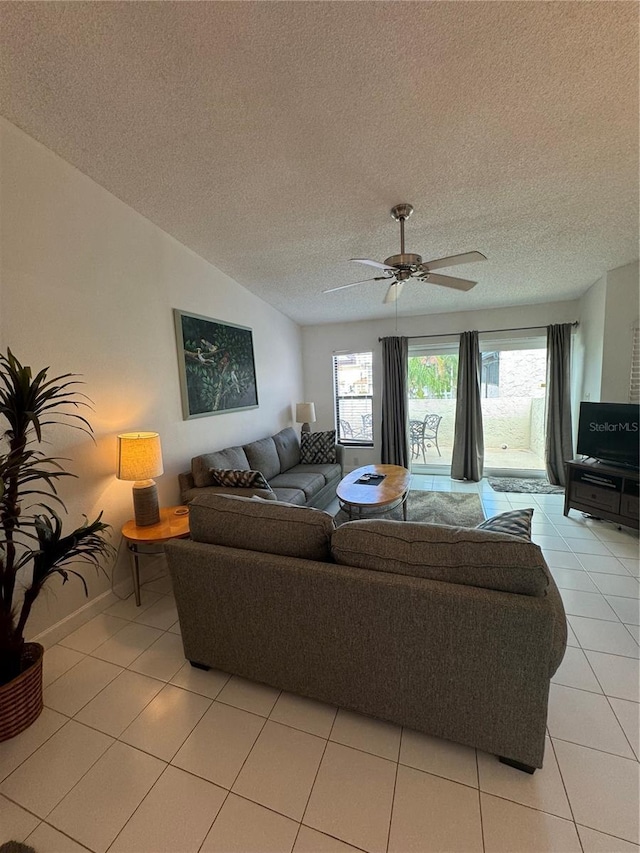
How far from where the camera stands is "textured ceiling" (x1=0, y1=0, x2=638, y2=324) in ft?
4.13

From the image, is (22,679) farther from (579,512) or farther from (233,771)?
(579,512)

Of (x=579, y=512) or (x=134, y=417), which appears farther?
(x=579, y=512)

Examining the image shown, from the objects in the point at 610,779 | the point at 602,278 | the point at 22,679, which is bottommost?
the point at 610,779

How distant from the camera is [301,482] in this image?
3566 millimetres

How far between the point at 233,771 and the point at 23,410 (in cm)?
170

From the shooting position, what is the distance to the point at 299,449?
4625mm

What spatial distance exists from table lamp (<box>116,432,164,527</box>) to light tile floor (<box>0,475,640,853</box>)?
83 centimetres

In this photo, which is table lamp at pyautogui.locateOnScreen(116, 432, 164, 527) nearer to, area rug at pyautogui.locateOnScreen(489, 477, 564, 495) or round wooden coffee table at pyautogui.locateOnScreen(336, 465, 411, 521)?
round wooden coffee table at pyautogui.locateOnScreen(336, 465, 411, 521)

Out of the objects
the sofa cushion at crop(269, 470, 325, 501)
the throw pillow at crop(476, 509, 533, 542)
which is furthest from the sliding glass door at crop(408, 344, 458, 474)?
the throw pillow at crop(476, 509, 533, 542)

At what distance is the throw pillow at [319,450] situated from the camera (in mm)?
4490

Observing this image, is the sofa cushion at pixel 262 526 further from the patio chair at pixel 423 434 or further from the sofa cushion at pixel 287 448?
the patio chair at pixel 423 434

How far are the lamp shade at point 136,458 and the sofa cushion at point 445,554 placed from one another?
1417mm

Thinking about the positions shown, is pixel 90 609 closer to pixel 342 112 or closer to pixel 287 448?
pixel 287 448

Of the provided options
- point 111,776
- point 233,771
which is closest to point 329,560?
point 233,771
